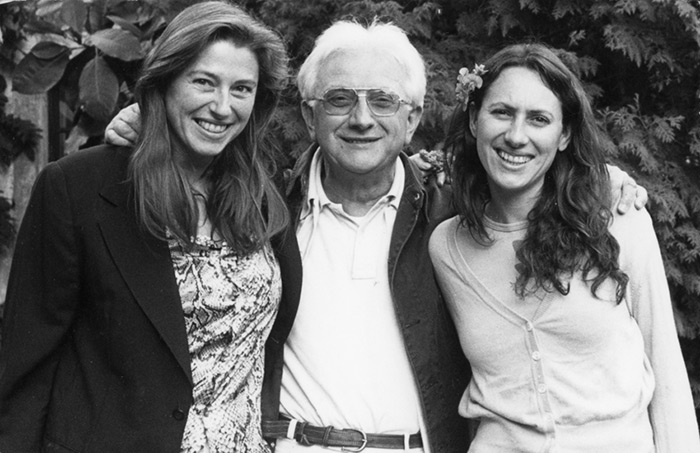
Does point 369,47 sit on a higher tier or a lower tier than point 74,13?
lower

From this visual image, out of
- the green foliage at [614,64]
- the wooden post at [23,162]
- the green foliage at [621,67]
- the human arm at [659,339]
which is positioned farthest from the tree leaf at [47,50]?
the human arm at [659,339]

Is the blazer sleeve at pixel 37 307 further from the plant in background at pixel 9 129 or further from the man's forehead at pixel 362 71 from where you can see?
the plant in background at pixel 9 129

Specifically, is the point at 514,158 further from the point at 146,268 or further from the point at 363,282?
the point at 146,268

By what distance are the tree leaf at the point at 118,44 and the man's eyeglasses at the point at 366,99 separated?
5.80 ft

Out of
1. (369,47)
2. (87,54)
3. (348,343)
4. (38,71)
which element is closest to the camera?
(348,343)

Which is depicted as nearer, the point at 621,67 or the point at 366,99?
the point at 366,99

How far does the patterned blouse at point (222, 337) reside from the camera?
2.83 meters

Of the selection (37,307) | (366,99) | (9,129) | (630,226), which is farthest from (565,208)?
(9,129)

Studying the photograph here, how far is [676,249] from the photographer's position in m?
4.05

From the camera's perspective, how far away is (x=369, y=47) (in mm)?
3412

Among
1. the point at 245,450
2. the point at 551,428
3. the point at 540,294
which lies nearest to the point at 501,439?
the point at 551,428

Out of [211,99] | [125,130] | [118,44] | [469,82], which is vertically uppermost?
[118,44]

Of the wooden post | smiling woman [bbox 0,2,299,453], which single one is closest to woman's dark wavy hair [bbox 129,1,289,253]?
smiling woman [bbox 0,2,299,453]

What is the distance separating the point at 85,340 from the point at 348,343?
0.91 meters
